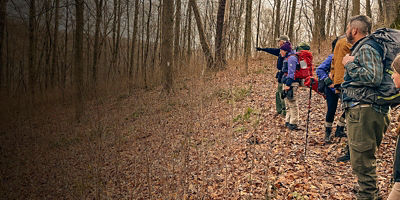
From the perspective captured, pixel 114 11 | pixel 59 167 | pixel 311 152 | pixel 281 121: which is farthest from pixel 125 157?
pixel 114 11

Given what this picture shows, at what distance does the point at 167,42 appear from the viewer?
10641 mm

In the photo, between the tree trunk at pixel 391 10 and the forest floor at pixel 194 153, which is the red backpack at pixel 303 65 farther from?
the tree trunk at pixel 391 10

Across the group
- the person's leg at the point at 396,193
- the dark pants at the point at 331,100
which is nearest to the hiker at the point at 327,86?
the dark pants at the point at 331,100

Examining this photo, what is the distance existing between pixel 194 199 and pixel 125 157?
368 cm

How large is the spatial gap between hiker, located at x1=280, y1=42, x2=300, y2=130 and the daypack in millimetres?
2379

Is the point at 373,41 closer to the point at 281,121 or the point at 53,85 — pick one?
the point at 281,121

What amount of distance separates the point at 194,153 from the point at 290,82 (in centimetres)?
275

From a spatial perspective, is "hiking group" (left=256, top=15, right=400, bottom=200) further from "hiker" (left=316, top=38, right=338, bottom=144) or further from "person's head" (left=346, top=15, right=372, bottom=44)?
"hiker" (left=316, top=38, right=338, bottom=144)

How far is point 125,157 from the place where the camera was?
22.3 ft

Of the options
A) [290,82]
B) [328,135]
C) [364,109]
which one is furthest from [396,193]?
[290,82]

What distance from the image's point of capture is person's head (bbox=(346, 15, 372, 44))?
259 centimetres

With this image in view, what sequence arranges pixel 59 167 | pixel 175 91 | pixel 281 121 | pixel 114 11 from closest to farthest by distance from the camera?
pixel 281 121, pixel 59 167, pixel 175 91, pixel 114 11

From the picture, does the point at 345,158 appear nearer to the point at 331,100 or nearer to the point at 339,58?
the point at 331,100

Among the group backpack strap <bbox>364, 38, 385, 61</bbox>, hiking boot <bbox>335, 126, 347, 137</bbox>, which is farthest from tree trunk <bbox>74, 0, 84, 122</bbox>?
backpack strap <bbox>364, 38, 385, 61</bbox>
